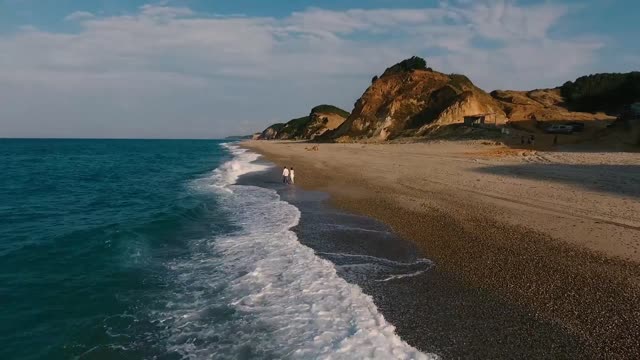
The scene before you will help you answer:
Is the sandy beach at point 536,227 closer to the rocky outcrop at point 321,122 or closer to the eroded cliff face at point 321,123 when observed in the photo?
the rocky outcrop at point 321,122

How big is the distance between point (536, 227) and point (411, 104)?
203 feet

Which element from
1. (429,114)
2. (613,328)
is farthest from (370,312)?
(429,114)

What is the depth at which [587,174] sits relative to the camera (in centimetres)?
2381

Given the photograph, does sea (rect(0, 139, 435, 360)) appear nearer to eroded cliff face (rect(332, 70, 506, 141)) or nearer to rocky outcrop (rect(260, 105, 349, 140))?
eroded cliff face (rect(332, 70, 506, 141))

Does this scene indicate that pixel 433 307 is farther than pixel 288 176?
No

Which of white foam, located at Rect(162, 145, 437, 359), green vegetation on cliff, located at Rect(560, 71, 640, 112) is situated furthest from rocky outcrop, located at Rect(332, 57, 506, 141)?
white foam, located at Rect(162, 145, 437, 359)

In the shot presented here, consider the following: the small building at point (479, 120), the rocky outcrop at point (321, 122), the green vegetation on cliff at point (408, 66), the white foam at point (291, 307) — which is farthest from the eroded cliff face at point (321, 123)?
the white foam at point (291, 307)

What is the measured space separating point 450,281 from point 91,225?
14806mm

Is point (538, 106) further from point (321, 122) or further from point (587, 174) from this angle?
point (321, 122)

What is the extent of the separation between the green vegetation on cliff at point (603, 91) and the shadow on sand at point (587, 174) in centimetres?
4219

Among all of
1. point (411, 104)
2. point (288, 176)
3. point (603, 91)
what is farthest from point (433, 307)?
point (603, 91)

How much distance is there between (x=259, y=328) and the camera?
8.45m

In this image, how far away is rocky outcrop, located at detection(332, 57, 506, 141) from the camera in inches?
2518

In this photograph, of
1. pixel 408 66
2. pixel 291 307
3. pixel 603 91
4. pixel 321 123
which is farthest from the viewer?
pixel 321 123
